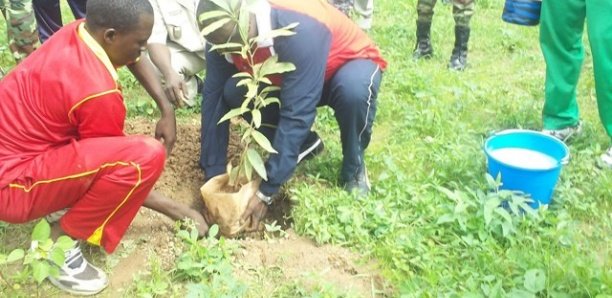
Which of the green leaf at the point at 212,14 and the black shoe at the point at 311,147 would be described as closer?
the green leaf at the point at 212,14

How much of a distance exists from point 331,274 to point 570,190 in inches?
47.9

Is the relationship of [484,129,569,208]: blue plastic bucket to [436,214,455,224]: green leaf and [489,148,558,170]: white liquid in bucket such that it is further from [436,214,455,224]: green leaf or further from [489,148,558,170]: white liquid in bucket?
[436,214,455,224]: green leaf

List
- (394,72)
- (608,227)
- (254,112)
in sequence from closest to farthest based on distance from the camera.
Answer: (254,112), (608,227), (394,72)

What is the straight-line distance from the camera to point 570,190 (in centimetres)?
285

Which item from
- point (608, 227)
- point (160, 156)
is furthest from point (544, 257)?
point (160, 156)

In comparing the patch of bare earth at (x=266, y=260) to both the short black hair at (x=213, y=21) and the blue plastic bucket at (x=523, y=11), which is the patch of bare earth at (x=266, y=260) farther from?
the blue plastic bucket at (x=523, y=11)

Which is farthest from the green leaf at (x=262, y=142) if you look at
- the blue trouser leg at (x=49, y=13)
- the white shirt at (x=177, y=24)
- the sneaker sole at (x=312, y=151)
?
the blue trouser leg at (x=49, y=13)

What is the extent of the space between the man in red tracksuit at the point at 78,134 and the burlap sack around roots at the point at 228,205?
1.33 ft

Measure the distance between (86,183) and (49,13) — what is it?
6.84 ft

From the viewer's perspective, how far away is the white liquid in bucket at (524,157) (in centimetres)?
276

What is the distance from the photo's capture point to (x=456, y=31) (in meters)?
4.43

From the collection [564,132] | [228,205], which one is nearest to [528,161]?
[564,132]

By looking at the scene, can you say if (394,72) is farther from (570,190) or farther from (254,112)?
(254,112)

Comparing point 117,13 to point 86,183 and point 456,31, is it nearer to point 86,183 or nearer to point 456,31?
point 86,183
